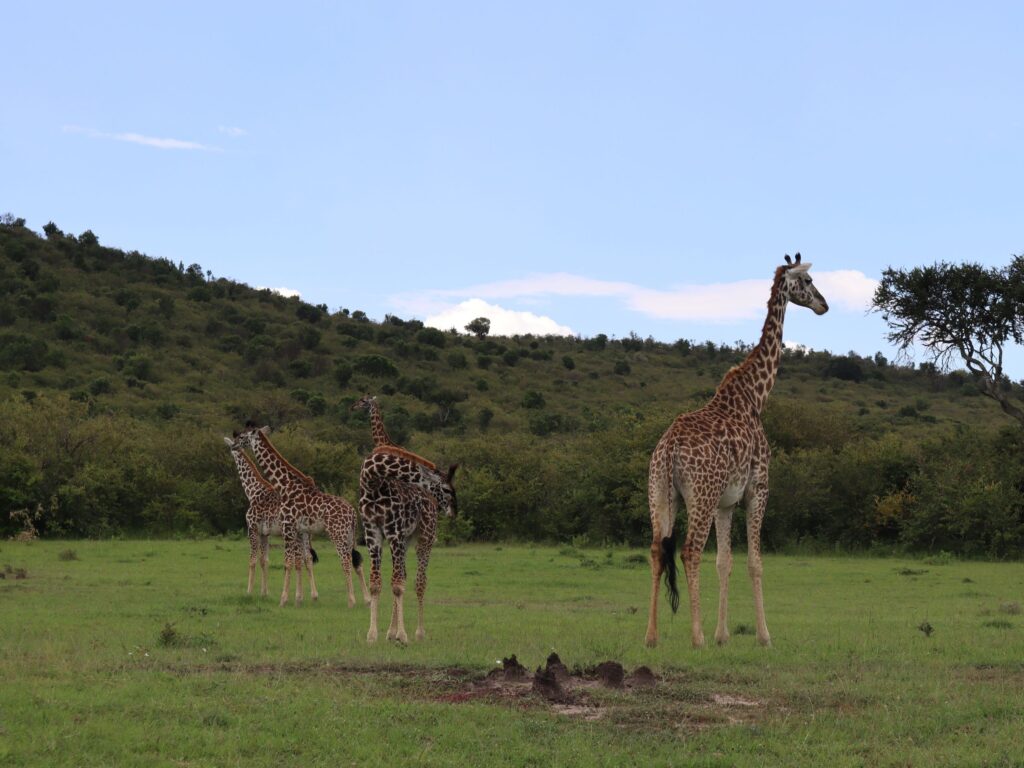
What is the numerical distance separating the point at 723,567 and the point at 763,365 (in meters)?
2.61

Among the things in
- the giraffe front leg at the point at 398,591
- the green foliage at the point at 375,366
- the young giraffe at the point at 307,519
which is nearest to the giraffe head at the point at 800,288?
the giraffe front leg at the point at 398,591

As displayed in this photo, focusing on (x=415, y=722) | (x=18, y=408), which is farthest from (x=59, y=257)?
(x=415, y=722)

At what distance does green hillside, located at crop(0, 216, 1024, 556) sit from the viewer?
107ft

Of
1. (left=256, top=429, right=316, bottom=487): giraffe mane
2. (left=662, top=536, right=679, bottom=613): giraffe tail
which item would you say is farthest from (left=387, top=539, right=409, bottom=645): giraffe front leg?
(left=256, top=429, right=316, bottom=487): giraffe mane

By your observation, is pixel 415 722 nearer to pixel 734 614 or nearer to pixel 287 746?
pixel 287 746

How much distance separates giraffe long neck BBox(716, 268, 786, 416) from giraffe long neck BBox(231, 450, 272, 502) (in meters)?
8.83

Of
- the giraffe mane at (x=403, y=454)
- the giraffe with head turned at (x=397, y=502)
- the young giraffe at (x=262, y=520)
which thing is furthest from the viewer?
the young giraffe at (x=262, y=520)

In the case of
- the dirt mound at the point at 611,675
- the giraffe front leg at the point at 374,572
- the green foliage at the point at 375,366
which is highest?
the green foliage at the point at 375,366

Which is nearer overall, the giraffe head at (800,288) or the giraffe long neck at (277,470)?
the giraffe head at (800,288)

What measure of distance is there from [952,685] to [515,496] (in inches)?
1055

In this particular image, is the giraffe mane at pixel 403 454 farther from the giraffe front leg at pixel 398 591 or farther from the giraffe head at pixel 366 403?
the giraffe head at pixel 366 403

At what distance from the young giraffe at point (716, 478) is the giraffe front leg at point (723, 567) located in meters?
0.01

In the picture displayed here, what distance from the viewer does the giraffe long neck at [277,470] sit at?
19.2m

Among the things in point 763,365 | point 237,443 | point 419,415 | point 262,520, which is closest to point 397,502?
point 763,365
